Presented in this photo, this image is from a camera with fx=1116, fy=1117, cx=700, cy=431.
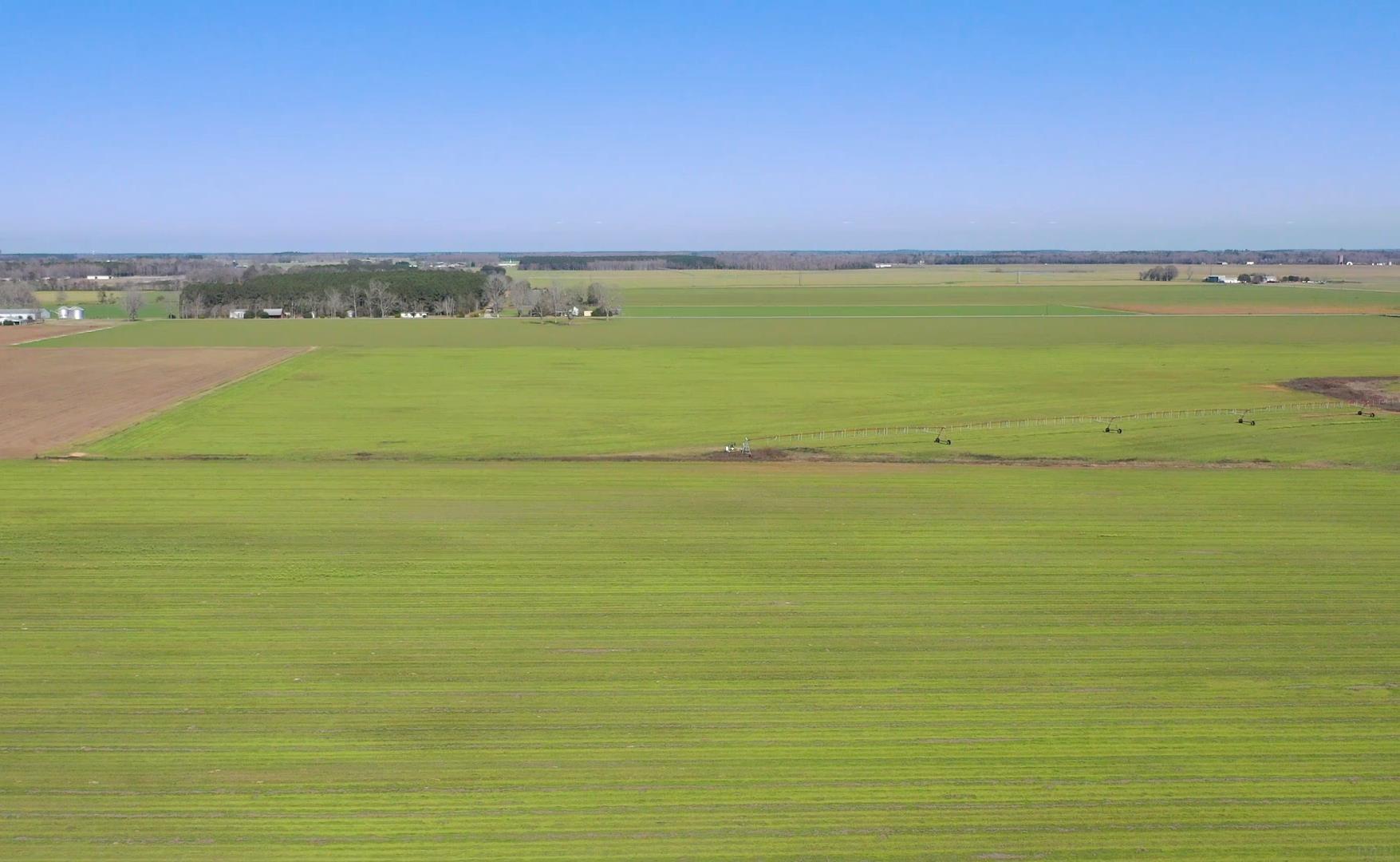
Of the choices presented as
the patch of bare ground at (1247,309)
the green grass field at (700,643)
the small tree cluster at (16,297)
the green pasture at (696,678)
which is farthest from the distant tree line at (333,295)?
the green pasture at (696,678)

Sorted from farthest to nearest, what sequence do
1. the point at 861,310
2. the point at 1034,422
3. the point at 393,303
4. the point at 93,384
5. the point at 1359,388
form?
1. the point at 861,310
2. the point at 393,303
3. the point at 93,384
4. the point at 1359,388
5. the point at 1034,422

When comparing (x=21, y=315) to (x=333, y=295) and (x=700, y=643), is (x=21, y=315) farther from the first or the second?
(x=700, y=643)

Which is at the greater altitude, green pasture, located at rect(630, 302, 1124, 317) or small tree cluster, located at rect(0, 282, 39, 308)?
small tree cluster, located at rect(0, 282, 39, 308)

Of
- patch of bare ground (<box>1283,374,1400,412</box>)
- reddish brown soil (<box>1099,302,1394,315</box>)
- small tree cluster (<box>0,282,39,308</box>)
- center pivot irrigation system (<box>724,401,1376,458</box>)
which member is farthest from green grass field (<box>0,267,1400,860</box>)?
small tree cluster (<box>0,282,39,308</box>)

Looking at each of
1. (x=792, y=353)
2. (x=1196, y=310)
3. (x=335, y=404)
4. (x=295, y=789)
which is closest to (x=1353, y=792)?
(x=295, y=789)

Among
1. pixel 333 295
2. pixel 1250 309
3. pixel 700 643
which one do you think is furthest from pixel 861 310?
pixel 700 643

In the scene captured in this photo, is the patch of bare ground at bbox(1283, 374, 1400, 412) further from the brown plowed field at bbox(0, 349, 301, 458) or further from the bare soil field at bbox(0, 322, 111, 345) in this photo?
the bare soil field at bbox(0, 322, 111, 345)
